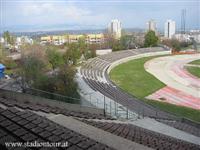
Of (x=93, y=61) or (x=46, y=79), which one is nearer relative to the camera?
(x=46, y=79)

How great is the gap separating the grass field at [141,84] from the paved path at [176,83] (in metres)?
1.14

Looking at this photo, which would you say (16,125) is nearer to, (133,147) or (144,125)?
(133,147)

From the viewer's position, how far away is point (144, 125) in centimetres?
1446

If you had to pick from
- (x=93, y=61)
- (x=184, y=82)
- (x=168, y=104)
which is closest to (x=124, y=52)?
(x=93, y=61)

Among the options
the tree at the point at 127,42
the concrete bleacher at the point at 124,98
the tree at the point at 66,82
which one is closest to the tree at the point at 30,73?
the tree at the point at 66,82

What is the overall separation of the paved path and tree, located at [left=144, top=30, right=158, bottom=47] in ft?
63.0

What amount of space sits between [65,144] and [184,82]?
32097mm

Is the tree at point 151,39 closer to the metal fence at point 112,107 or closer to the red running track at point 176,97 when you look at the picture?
the red running track at point 176,97

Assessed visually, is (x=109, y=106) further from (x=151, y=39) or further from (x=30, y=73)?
(x=151, y=39)

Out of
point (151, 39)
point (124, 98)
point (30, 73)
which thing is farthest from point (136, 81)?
point (151, 39)

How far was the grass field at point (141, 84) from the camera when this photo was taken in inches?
843

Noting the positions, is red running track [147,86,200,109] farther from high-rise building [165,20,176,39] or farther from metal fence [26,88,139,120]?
high-rise building [165,20,176,39]

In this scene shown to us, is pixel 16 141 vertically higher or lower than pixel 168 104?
higher

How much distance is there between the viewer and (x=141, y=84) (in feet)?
104
